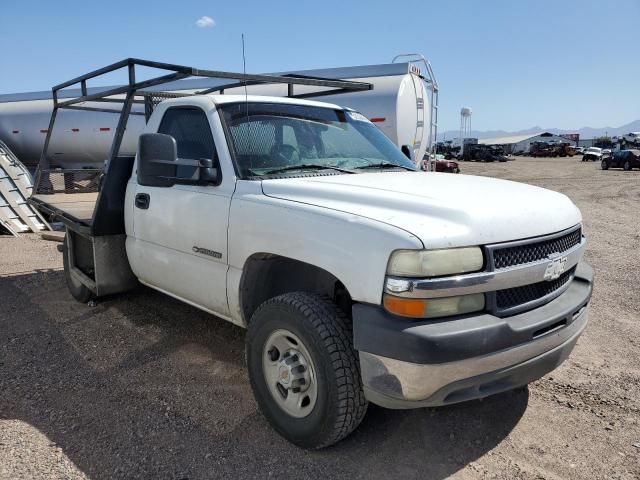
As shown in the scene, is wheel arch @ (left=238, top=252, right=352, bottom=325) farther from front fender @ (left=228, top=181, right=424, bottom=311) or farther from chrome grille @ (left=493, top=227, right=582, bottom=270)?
chrome grille @ (left=493, top=227, right=582, bottom=270)

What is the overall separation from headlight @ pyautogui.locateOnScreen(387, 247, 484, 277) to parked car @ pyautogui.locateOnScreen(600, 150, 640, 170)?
36.9m

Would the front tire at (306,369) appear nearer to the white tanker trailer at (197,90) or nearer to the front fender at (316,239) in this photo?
the front fender at (316,239)

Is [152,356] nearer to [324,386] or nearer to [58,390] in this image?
[58,390]

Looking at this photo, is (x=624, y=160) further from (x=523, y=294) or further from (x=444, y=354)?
(x=444, y=354)

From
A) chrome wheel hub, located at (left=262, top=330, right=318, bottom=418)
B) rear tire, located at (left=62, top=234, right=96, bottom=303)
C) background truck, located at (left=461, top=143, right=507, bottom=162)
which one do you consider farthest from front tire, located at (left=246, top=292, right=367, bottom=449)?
background truck, located at (left=461, top=143, right=507, bottom=162)

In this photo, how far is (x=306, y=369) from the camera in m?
2.79

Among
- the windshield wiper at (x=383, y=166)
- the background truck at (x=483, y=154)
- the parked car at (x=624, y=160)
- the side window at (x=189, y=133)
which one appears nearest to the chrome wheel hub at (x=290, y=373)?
the side window at (x=189, y=133)

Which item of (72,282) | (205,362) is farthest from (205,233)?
(72,282)

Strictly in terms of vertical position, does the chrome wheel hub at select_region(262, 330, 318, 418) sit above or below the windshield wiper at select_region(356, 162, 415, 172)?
below

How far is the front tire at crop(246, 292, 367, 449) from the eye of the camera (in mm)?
2568

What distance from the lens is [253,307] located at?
333 cm

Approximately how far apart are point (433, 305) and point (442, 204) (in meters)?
0.54

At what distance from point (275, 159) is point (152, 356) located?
1.90 meters

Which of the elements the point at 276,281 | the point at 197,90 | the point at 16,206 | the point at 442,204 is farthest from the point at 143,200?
the point at 197,90
